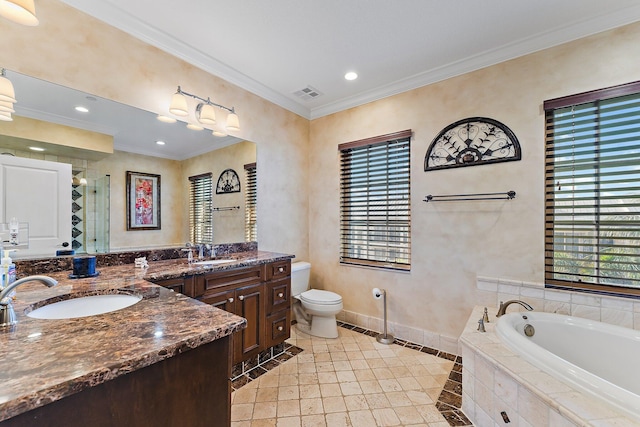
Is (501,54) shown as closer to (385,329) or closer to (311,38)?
(311,38)

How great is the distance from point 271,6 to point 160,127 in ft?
4.06

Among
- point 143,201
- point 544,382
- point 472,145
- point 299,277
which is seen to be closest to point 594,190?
point 472,145

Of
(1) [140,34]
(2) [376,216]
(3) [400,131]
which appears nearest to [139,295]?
(1) [140,34]

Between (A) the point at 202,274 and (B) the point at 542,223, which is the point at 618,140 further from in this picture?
(A) the point at 202,274

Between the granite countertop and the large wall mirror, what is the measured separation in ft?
2.19

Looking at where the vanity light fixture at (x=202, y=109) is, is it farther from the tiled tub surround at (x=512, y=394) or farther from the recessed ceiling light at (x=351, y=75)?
the tiled tub surround at (x=512, y=394)

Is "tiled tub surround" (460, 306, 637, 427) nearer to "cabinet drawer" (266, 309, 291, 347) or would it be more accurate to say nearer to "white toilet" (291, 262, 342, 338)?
"white toilet" (291, 262, 342, 338)

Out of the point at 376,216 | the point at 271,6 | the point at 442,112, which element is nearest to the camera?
the point at 271,6

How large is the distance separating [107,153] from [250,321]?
5.41ft

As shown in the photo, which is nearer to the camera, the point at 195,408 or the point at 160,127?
the point at 195,408

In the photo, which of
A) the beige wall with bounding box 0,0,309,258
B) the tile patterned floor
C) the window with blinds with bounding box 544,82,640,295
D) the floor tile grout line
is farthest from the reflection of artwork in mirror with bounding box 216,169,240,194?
the window with blinds with bounding box 544,82,640,295

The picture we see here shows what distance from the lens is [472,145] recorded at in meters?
2.43

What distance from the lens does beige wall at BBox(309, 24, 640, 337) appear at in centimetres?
204

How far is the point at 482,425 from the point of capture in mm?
1577
